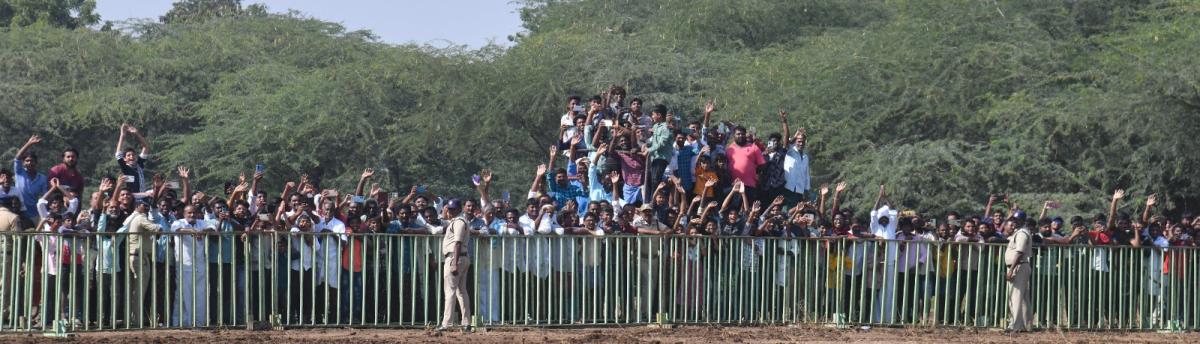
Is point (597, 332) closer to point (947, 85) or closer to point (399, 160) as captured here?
point (947, 85)

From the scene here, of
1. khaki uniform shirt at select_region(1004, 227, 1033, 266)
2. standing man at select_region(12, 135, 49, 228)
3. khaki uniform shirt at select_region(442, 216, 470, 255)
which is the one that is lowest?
khaki uniform shirt at select_region(1004, 227, 1033, 266)

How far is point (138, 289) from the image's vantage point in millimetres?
16281

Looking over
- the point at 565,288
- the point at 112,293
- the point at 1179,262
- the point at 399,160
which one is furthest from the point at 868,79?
the point at 112,293

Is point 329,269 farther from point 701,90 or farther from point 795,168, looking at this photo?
point 701,90

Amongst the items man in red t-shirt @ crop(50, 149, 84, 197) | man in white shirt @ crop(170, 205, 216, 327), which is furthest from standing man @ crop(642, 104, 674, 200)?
man in red t-shirt @ crop(50, 149, 84, 197)

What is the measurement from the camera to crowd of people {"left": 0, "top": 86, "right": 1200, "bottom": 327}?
1630 cm

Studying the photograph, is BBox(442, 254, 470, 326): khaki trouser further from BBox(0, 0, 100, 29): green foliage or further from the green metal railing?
BBox(0, 0, 100, 29): green foliage

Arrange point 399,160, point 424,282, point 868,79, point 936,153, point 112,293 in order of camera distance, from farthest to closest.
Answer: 1. point 399,160
2. point 868,79
3. point 936,153
4. point 424,282
5. point 112,293

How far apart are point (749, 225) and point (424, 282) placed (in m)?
3.46

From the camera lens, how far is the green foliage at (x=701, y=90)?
106 ft

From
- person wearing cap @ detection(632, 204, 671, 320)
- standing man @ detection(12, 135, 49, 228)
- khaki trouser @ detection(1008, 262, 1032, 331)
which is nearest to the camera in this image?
person wearing cap @ detection(632, 204, 671, 320)

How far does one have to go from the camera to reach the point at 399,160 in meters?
41.2

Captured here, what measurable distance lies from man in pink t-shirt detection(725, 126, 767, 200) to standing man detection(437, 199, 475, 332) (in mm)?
4352

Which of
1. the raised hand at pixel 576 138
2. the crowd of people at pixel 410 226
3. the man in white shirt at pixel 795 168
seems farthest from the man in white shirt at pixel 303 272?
the man in white shirt at pixel 795 168
